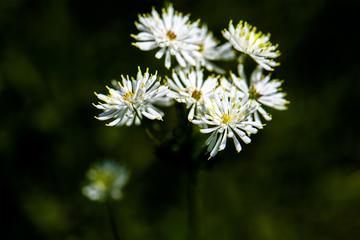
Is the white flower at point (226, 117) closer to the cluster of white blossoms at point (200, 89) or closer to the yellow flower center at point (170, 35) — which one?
the cluster of white blossoms at point (200, 89)

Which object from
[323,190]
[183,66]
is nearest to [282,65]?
[323,190]

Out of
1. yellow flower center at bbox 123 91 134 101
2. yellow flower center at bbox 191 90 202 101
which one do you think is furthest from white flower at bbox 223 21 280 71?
yellow flower center at bbox 123 91 134 101

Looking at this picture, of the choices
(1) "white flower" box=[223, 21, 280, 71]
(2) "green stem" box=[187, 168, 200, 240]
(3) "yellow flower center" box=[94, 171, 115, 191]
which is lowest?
(2) "green stem" box=[187, 168, 200, 240]

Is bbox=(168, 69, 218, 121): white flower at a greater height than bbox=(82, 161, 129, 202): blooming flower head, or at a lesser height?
lesser

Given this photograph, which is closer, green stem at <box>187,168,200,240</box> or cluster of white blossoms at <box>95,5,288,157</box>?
cluster of white blossoms at <box>95,5,288,157</box>

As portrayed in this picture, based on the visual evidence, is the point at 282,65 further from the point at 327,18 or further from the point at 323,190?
the point at 323,190

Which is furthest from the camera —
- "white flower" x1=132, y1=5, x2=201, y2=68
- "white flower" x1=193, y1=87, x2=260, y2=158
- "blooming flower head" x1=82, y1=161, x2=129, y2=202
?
"blooming flower head" x1=82, y1=161, x2=129, y2=202

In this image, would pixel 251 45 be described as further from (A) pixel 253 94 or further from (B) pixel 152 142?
(B) pixel 152 142

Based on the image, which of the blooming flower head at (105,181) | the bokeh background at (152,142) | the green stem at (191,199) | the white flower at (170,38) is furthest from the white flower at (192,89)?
the blooming flower head at (105,181)

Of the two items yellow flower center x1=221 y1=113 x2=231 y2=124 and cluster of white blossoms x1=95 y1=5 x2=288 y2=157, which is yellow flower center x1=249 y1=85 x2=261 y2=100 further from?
yellow flower center x1=221 y1=113 x2=231 y2=124
